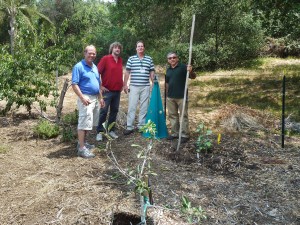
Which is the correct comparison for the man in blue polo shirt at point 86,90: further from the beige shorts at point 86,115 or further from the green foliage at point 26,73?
the green foliage at point 26,73

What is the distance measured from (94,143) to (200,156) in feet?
6.03

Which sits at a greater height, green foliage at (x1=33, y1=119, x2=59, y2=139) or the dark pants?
the dark pants

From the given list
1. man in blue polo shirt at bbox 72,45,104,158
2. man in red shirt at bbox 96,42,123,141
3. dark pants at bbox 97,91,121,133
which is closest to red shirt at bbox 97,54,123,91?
man in red shirt at bbox 96,42,123,141

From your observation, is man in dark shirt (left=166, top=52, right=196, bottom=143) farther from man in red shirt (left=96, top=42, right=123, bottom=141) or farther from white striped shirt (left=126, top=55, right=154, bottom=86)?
man in red shirt (left=96, top=42, right=123, bottom=141)

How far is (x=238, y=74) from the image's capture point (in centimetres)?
1495

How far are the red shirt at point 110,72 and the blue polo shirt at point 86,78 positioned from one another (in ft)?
1.99

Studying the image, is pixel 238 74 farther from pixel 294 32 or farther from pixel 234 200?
pixel 234 200

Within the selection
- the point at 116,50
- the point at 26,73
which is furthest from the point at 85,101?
the point at 26,73

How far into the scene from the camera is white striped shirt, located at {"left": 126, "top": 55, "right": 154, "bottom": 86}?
6.16 m

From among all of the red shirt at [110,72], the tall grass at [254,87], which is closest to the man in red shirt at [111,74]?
the red shirt at [110,72]

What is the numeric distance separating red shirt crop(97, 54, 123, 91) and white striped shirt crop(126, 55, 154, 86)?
338 mm

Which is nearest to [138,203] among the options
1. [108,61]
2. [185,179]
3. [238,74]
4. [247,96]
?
[185,179]

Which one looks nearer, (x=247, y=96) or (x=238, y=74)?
(x=247, y=96)

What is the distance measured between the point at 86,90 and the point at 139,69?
130 cm
